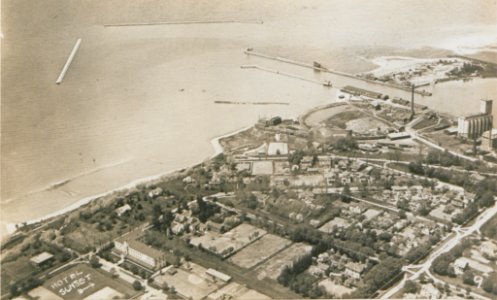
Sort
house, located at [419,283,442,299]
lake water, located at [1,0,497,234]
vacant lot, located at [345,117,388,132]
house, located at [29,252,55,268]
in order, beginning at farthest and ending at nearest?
vacant lot, located at [345,117,388,132]
lake water, located at [1,0,497,234]
house, located at [29,252,55,268]
house, located at [419,283,442,299]

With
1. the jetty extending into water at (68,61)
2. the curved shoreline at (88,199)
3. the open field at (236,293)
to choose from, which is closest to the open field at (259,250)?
the open field at (236,293)

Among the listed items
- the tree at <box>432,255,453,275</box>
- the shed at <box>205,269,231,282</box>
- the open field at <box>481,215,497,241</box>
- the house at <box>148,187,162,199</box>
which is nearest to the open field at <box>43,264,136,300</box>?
the shed at <box>205,269,231,282</box>

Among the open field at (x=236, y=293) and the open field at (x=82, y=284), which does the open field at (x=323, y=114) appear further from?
the open field at (x=82, y=284)

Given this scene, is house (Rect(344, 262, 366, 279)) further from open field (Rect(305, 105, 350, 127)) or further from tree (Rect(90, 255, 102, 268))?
open field (Rect(305, 105, 350, 127))

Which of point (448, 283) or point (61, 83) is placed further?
point (61, 83)

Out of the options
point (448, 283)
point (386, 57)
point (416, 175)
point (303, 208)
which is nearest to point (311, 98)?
point (386, 57)

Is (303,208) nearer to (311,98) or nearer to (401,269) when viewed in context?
(401,269)
